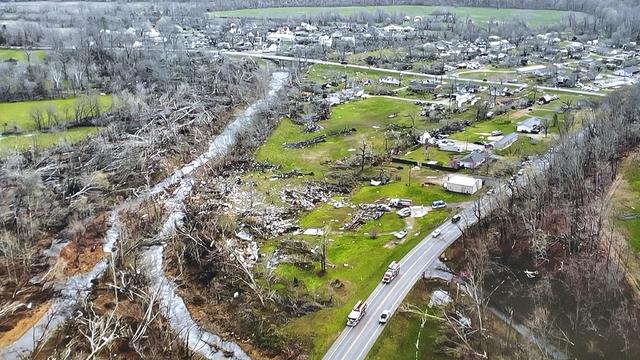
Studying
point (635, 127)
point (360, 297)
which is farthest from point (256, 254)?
point (635, 127)

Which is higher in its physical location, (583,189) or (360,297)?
(583,189)

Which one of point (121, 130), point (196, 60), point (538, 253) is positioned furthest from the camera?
point (196, 60)

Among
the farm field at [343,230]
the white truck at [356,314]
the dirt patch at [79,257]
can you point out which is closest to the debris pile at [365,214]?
the farm field at [343,230]

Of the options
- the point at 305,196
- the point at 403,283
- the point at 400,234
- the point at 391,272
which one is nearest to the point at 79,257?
the point at 305,196

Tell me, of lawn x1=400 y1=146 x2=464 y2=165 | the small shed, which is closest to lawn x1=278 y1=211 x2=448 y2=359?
lawn x1=400 y1=146 x2=464 y2=165

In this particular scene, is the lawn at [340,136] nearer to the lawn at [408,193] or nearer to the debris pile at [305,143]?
the debris pile at [305,143]

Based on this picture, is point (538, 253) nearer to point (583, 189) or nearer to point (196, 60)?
point (583, 189)
